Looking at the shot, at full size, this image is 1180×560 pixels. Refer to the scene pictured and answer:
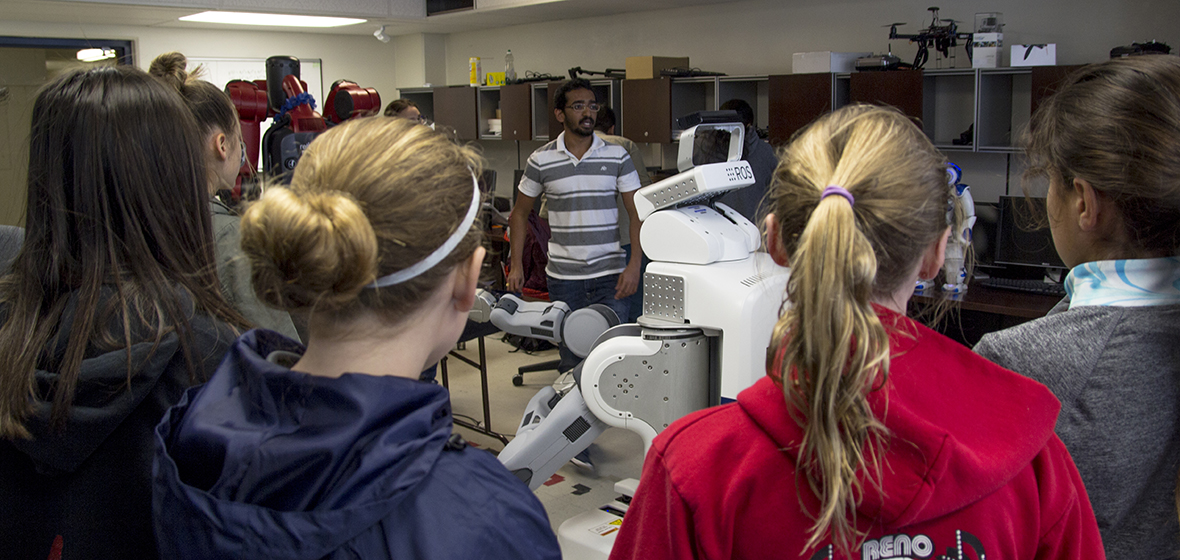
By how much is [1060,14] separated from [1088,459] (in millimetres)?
3676

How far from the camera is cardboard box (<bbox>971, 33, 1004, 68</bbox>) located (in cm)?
383

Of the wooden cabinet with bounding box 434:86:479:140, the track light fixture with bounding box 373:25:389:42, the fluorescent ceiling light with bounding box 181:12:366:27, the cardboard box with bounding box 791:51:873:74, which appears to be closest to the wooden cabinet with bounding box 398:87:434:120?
the wooden cabinet with bounding box 434:86:479:140

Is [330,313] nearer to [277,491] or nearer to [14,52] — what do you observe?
[277,491]

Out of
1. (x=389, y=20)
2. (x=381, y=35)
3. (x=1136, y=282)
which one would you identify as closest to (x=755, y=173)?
(x=1136, y=282)

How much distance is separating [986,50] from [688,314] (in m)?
2.91

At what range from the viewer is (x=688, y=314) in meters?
1.69

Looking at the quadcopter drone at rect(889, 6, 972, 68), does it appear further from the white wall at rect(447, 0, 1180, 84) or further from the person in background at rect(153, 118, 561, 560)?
the person in background at rect(153, 118, 561, 560)

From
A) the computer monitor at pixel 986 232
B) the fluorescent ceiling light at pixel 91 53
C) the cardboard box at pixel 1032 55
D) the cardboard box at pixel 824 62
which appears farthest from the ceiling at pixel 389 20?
the computer monitor at pixel 986 232

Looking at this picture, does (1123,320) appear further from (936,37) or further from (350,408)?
(936,37)

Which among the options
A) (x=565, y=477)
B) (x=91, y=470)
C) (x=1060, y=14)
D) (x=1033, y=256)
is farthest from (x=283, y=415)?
A: (x=1060, y=14)

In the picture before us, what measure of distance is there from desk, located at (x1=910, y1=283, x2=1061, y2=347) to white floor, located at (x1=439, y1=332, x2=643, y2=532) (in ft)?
4.19

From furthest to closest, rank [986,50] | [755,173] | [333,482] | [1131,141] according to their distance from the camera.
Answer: [986,50] < [755,173] < [1131,141] < [333,482]

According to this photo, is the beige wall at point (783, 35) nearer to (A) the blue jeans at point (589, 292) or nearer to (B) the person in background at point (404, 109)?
(A) the blue jeans at point (589, 292)

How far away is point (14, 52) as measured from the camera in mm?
5875
